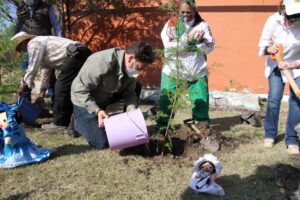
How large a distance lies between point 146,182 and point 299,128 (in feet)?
4.54

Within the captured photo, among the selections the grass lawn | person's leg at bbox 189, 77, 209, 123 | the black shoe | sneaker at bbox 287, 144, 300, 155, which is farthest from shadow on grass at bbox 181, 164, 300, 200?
the black shoe

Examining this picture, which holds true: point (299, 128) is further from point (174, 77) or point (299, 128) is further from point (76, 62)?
point (76, 62)

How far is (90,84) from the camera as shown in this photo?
4.11 meters

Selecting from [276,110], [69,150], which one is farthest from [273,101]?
[69,150]

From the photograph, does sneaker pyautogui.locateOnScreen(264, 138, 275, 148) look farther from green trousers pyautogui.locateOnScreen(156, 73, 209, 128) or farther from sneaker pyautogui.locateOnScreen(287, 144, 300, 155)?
green trousers pyautogui.locateOnScreen(156, 73, 209, 128)

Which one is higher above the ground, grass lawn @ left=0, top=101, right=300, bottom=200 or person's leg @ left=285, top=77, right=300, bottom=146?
person's leg @ left=285, top=77, right=300, bottom=146

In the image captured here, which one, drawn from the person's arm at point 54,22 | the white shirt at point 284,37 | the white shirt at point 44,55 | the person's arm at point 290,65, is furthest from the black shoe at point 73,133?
the person's arm at point 290,65

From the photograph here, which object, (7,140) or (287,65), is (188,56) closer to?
(287,65)

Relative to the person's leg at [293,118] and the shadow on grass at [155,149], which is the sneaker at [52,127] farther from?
the person's leg at [293,118]

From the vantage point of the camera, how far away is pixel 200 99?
15.6ft

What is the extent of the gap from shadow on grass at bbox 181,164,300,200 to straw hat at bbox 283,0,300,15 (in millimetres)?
1437

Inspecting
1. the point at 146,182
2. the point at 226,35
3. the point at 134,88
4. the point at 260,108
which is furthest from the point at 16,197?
the point at 226,35

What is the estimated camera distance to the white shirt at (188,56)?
165 inches

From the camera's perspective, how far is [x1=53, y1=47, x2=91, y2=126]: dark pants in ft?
15.8
